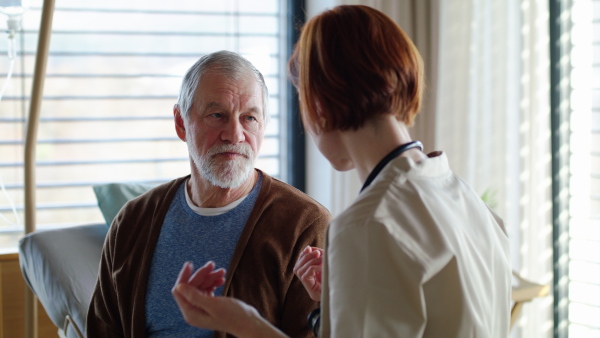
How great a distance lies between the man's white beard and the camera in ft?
6.20

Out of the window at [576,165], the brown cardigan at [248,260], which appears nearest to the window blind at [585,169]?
the window at [576,165]

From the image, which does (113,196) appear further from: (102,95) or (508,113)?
(508,113)

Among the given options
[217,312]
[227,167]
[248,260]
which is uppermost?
[227,167]

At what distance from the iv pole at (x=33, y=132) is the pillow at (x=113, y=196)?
0.81ft

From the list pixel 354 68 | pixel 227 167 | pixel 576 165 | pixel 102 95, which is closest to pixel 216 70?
pixel 227 167

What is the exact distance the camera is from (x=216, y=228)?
189 cm

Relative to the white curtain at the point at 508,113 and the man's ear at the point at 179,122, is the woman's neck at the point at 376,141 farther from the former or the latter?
the white curtain at the point at 508,113

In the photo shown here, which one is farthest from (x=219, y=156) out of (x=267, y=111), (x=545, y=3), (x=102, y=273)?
(x=545, y=3)

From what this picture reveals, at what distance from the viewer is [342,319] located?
1.04 metres

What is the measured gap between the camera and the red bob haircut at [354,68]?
1.12 m

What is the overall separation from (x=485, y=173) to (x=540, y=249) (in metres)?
0.40

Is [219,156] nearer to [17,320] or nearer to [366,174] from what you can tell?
[366,174]

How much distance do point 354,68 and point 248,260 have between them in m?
0.83

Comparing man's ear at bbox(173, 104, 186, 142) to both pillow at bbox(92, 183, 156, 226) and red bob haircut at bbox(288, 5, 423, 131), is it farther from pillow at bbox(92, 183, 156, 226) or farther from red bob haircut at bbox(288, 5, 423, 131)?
red bob haircut at bbox(288, 5, 423, 131)
